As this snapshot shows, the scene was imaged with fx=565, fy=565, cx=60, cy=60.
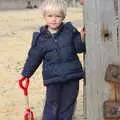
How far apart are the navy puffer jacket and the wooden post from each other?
72 cm

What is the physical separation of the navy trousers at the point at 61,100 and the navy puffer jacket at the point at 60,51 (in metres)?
0.10

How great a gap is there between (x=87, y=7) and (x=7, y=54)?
8437mm

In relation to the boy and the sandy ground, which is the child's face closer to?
the boy

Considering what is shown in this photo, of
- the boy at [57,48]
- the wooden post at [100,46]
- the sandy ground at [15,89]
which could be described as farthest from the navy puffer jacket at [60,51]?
the sandy ground at [15,89]

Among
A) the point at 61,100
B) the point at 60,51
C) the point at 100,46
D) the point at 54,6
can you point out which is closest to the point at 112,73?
the point at 100,46

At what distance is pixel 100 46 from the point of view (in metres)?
3.46

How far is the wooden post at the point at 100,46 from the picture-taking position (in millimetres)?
3396

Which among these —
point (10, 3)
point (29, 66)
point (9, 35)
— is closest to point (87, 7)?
point (29, 66)

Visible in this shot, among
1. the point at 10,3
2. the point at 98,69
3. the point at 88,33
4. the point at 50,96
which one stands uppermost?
the point at 88,33

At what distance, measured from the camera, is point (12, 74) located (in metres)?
9.02

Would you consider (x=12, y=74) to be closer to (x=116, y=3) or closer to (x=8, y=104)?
(x=8, y=104)

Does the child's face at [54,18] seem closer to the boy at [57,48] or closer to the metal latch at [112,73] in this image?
the boy at [57,48]

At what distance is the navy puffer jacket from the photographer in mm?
4289

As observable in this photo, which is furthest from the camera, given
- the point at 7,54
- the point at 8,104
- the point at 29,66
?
the point at 7,54
